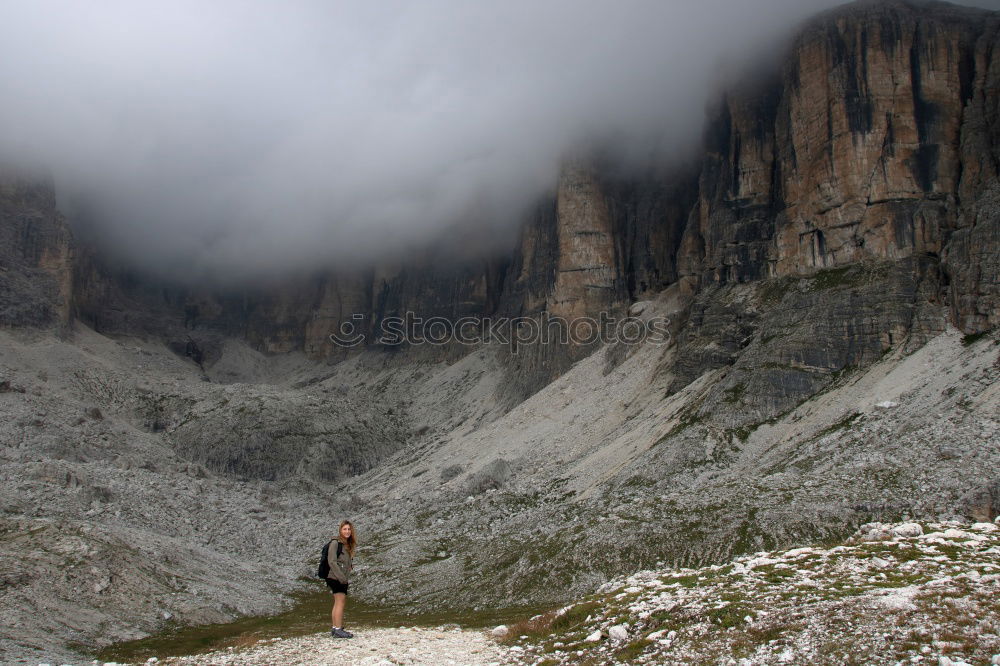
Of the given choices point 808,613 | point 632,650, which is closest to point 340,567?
point 632,650

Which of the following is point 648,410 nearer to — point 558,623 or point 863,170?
point 863,170

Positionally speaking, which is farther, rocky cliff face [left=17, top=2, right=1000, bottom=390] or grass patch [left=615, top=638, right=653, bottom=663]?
rocky cliff face [left=17, top=2, right=1000, bottom=390]

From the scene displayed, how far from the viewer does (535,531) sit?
58.3 metres

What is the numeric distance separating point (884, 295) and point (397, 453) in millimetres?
84023

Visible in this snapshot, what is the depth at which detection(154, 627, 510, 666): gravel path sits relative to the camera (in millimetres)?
17688

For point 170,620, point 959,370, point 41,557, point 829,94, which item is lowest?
point 170,620

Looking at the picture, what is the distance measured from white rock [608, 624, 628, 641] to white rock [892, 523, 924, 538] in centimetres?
1043

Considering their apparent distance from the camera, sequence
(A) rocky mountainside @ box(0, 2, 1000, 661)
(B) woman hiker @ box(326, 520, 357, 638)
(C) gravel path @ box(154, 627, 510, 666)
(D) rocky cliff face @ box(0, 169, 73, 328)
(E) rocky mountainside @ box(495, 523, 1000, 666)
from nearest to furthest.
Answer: (E) rocky mountainside @ box(495, 523, 1000, 666), (C) gravel path @ box(154, 627, 510, 666), (B) woman hiker @ box(326, 520, 357, 638), (A) rocky mountainside @ box(0, 2, 1000, 661), (D) rocky cliff face @ box(0, 169, 73, 328)

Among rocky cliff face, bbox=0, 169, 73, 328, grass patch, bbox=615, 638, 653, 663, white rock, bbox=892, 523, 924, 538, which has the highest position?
rocky cliff face, bbox=0, 169, 73, 328

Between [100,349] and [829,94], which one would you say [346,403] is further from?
[829,94]

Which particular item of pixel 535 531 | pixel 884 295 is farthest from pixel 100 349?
pixel 884 295

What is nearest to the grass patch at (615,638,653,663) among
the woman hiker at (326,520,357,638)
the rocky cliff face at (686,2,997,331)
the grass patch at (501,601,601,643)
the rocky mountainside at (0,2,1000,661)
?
the grass patch at (501,601,601,643)

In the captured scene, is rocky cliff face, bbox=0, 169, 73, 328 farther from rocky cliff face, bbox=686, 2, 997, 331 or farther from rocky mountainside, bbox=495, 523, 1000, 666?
rocky mountainside, bbox=495, 523, 1000, 666

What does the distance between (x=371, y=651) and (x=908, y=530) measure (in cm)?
1611
